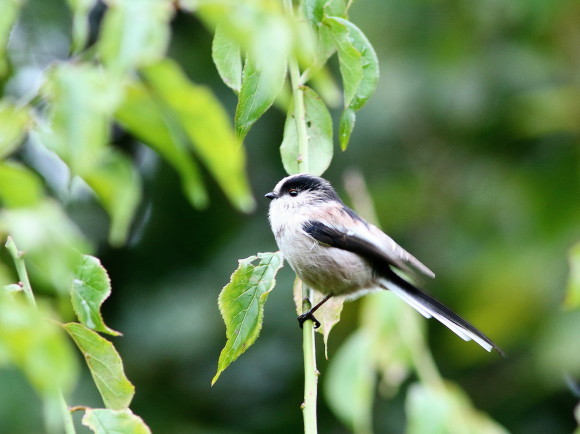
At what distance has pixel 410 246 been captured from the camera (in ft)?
19.9

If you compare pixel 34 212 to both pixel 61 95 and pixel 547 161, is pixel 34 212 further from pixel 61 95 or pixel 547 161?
pixel 547 161

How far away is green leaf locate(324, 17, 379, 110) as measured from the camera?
Result: 5.78 feet

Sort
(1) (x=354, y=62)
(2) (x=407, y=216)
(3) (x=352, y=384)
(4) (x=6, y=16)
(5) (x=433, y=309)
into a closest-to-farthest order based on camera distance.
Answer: (4) (x=6, y=16) → (1) (x=354, y=62) → (5) (x=433, y=309) → (3) (x=352, y=384) → (2) (x=407, y=216)

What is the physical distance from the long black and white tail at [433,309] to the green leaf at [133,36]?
1.39m

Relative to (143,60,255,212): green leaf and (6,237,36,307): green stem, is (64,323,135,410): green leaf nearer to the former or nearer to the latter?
(6,237,36,307): green stem

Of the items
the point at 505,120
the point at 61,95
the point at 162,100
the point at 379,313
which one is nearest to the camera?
the point at 61,95

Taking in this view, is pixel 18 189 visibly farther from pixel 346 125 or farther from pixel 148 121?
pixel 346 125

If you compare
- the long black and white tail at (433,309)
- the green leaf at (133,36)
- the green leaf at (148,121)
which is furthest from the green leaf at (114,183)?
the long black and white tail at (433,309)

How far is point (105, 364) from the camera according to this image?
1.65m

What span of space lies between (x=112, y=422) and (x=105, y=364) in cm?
12

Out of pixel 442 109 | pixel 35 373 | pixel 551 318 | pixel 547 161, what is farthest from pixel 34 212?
pixel 442 109

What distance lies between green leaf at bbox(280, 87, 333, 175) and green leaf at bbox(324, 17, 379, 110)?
17 centimetres

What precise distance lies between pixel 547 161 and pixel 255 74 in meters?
4.06

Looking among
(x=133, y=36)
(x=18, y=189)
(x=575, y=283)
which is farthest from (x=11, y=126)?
(x=575, y=283)
